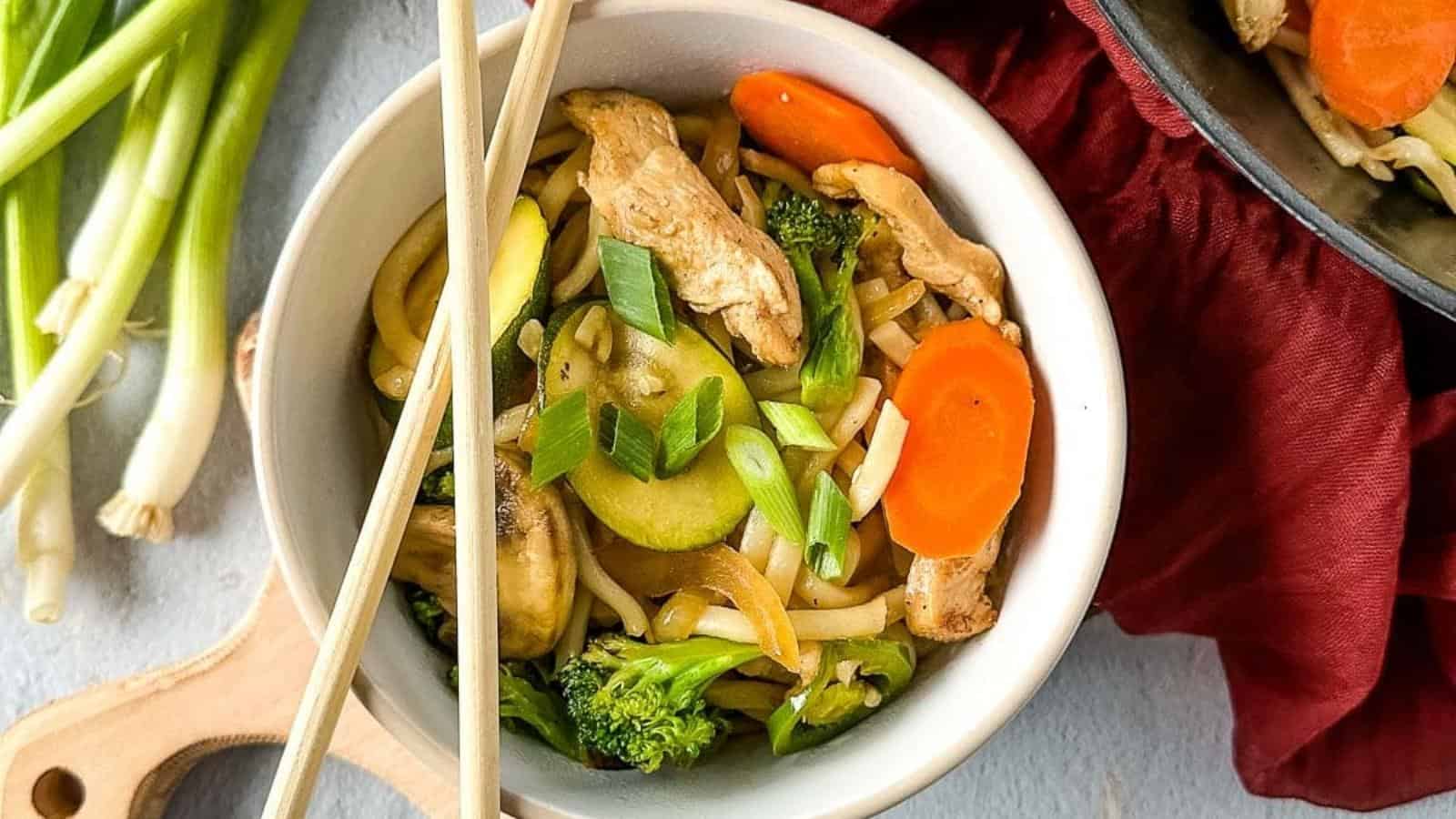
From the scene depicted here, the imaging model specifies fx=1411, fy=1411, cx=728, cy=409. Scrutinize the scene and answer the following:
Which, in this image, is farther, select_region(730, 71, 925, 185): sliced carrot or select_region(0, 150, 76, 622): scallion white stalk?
select_region(0, 150, 76, 622): scallion white stalk

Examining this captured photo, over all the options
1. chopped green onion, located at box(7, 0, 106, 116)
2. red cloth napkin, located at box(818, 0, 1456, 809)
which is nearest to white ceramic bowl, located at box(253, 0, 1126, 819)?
red cloth napkin, located at box(818, 0, 1456, 809)

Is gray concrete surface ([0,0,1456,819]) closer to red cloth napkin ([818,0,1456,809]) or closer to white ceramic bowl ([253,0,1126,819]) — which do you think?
red cloth napkin ([818,0,1456,809])

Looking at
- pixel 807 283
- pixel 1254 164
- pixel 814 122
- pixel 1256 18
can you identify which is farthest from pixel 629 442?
pixel 1256 18

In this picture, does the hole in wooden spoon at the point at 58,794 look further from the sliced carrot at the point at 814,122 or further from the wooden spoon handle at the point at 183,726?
the sliced carrot at the point at 814,122

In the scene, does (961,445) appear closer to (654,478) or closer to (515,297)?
(654,478)

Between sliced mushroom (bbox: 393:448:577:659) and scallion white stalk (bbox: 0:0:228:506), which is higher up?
scallion white stalk (bbox: 0:0:228:506)

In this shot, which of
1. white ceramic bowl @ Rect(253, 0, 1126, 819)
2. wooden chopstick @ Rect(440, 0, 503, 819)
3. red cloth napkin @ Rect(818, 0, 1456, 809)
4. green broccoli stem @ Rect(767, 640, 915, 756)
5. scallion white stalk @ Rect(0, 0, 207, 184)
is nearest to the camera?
wooden chopstick @ Rect(440, 0, 503, 819)
